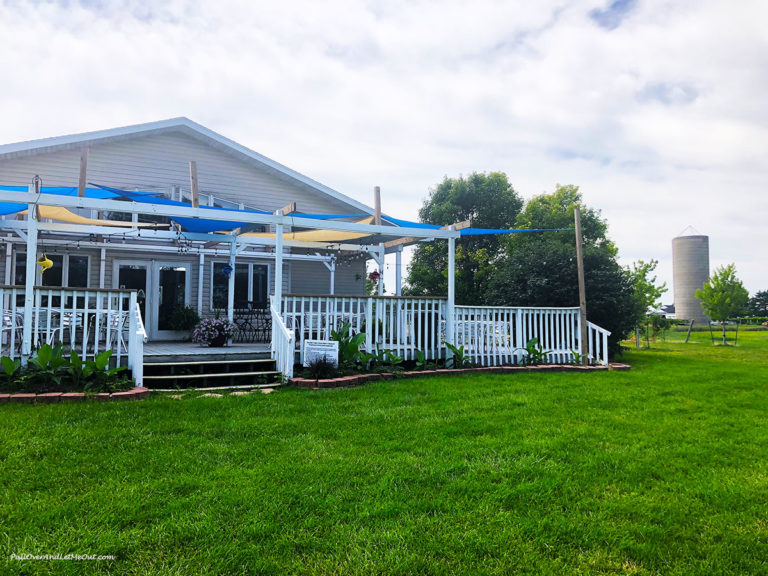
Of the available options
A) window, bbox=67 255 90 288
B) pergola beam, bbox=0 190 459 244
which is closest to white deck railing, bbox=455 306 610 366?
pergola beam, bbox=0 190 459 244

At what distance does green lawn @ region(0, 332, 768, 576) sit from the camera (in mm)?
2482

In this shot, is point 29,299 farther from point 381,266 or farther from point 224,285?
point 381,266

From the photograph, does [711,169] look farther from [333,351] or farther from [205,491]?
[205,491]

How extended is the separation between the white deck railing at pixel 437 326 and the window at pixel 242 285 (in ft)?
11.6

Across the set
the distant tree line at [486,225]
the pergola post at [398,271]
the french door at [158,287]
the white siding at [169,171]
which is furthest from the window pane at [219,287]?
the distant tree line at [486,225]

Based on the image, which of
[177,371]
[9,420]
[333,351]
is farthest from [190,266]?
[9,420]

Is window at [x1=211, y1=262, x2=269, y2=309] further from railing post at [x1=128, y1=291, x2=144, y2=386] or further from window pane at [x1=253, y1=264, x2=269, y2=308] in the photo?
railing post at [x1=128, y1=291, x2=144, y2=386]

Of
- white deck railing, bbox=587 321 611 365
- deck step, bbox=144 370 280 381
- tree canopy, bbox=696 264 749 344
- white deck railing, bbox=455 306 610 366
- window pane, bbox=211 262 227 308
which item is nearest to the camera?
deck step, bbox=144 370 280 381

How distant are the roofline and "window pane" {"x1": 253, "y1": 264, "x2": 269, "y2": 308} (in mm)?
2618

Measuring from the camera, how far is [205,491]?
3172mm

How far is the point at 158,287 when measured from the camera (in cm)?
1193

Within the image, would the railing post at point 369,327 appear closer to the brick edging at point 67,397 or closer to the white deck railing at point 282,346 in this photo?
the white deck railing at point 282,346

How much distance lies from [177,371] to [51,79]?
7196 millimetres

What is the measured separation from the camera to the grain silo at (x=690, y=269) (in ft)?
199
